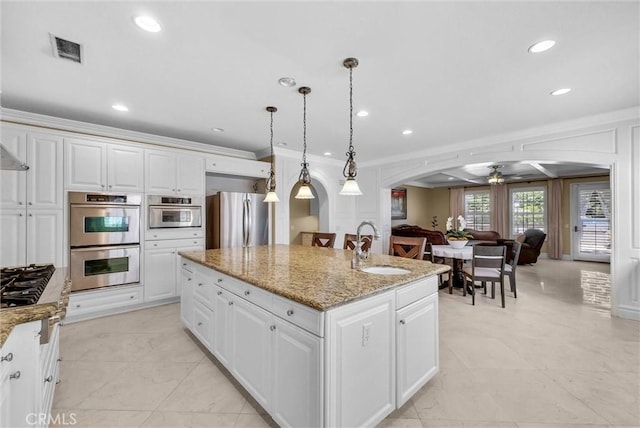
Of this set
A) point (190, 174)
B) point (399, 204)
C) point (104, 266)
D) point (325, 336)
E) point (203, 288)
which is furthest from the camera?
point (399, 204)

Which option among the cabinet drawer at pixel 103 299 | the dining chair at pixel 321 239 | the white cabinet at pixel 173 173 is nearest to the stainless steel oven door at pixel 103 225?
the white cabinet at pixel 173 173

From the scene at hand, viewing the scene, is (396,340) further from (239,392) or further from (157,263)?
(157,263)

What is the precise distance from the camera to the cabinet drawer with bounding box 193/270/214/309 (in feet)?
7.73

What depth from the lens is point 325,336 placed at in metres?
1.30

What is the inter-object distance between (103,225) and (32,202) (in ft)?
2.25

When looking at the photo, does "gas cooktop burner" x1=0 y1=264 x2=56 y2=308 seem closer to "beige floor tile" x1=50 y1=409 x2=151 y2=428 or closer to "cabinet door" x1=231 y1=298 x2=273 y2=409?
"beige floor tile" x1=50 y1=409 x2=151 y2=428

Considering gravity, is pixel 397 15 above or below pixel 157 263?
above

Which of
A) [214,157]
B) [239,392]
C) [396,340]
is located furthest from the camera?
[214,157]

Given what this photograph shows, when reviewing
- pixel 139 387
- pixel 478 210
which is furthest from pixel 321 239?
pixel 478 210

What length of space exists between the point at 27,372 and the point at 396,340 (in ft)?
5.93

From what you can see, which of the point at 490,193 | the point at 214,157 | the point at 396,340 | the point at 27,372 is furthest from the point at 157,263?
the point at 490,193

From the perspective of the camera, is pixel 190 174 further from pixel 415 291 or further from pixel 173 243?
pixel 415 291

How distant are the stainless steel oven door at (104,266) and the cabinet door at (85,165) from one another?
2.63ft

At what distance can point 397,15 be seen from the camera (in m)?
1.70
